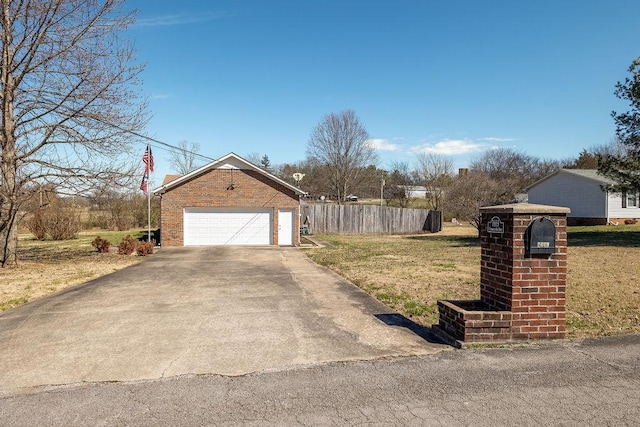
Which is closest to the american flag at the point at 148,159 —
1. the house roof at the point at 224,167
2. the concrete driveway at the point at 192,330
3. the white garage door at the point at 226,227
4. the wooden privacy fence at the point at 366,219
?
the house roof at the point at 224,167

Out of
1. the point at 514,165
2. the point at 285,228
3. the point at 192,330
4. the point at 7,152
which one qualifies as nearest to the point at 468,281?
the point at 192,330

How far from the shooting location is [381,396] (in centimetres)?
344

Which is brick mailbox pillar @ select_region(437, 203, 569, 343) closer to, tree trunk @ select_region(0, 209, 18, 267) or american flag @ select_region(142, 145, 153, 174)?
tree trunk @ select_region(0, 209, 18, 267)

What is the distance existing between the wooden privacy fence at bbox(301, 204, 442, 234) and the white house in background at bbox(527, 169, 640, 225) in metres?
10.3

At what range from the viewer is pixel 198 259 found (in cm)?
1441

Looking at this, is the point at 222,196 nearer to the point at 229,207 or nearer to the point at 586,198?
the point at 229,207

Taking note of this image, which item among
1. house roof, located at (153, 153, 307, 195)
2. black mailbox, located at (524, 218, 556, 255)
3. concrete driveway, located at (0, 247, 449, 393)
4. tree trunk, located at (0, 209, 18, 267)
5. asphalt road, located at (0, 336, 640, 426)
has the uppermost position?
house roof, located at (153, 153, 307, 195)

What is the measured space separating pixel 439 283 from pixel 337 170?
38356 mm

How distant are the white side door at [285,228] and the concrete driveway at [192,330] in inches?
416

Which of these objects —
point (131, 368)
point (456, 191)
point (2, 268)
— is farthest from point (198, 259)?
point (456, 191)

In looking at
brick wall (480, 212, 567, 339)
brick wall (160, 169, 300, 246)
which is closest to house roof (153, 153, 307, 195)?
brick wall (160, 169, 300, 246)

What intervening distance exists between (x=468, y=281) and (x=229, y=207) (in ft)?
43.8

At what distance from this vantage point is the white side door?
2036 centimetres

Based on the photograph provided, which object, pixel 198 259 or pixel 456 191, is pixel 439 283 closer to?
pixel 198 259
